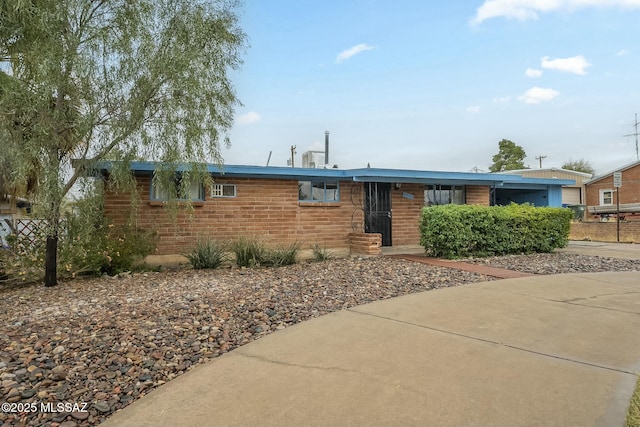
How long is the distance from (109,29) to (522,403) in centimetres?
748

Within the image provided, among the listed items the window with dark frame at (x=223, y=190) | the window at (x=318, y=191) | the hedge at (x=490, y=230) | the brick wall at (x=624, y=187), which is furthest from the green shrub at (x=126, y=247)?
the brick wall at (x=624, y=187)

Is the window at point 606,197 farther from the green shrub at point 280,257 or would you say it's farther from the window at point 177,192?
the window at point 177,192

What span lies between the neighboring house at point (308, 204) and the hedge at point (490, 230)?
1.64 metres

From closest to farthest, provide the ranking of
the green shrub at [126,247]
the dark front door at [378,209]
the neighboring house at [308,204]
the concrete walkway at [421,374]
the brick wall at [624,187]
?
the concrete walkway at [421,374]
the green shrub at [126,247]
the neighboring house at [308,204]
the dark front door at [378,209]
the brick wall at [624,187]

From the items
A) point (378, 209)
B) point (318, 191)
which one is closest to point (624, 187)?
point (378, 209)

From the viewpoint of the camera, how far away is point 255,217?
11.5 metres

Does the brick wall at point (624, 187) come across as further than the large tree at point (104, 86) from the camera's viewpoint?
Yes

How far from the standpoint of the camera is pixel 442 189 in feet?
46.6

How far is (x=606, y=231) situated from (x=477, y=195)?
28.5 ft

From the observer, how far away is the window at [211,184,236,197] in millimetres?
11047

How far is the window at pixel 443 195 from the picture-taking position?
45.8 ft

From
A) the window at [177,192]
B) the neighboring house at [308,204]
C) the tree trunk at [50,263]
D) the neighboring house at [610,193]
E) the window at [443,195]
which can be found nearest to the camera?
the tree trunk at [50,263]

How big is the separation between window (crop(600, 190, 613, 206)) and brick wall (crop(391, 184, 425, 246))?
24.6 metres

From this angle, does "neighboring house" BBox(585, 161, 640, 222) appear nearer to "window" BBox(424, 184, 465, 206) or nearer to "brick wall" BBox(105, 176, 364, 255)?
"window" BBox(424, 184, 465, 206)
